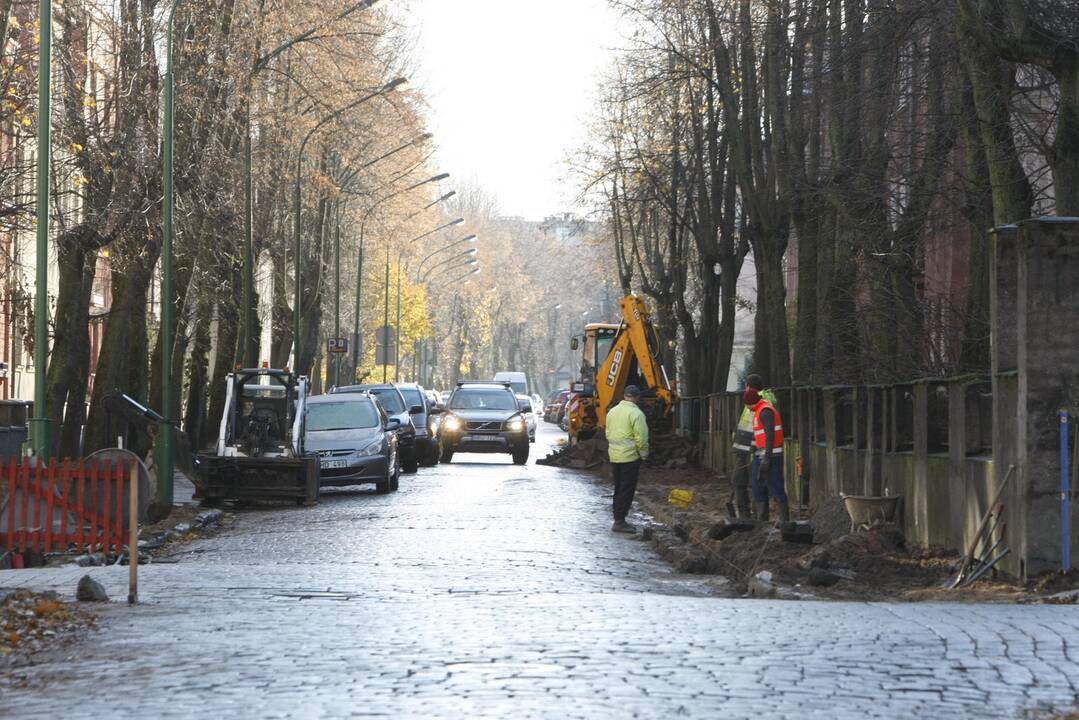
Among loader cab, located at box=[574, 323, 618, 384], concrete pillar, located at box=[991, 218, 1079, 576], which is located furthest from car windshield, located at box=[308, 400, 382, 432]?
loader cab, located at box=[574, 323, 618, 384]

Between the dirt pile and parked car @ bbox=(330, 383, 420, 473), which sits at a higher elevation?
parked car @ bbox=(330, 383, 420, 473)

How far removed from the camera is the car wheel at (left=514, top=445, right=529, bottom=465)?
135 ft

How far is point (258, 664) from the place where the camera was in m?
9.20

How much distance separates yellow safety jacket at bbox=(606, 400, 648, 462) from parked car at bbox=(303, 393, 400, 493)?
748 cm

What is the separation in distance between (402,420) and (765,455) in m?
14.9

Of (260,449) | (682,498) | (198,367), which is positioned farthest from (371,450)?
(198,367)

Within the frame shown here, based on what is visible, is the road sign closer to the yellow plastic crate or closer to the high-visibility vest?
the yellow plastic crate

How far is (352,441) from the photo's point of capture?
28.4 meters

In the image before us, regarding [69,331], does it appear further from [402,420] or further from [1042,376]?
[1042,376]

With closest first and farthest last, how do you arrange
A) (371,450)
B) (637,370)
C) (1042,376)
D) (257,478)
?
1. (1042,376)
2. (257,478)
3. (371,450)
4. (637,370)

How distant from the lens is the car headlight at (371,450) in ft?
92.3

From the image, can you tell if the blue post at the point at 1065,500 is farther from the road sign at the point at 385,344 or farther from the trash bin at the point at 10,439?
the road sign at the point at 385,344

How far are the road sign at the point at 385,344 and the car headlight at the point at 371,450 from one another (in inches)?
1350

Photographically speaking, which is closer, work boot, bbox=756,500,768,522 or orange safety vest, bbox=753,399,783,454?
orange safety vest, bbox=753,399,783,454
